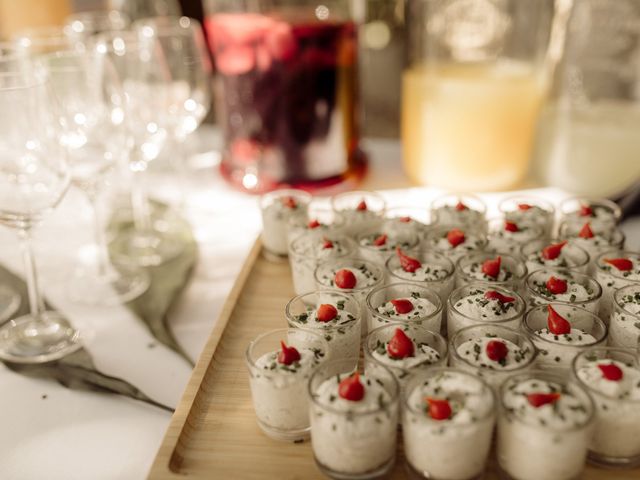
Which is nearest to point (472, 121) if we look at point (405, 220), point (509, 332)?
point (405, 220)

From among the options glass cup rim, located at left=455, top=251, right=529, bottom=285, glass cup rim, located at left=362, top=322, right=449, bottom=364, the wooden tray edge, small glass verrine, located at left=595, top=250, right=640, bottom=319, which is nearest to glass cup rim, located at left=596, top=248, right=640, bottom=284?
small glass verrine, located at left=595, top=250, right=640, bottom=319

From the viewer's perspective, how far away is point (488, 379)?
758mm

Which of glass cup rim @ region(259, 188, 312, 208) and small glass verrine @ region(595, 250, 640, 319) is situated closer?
small glass verrine @ region(595, 250, 640, 319)

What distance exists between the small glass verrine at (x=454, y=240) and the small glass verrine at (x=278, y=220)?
8.6 inches

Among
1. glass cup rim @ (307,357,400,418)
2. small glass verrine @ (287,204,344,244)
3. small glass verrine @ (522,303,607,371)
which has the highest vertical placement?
glass cup rim @ (307,357,400,418)

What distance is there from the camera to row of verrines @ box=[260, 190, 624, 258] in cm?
112

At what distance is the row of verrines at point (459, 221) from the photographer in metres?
1.12

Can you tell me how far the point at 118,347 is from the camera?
101cm

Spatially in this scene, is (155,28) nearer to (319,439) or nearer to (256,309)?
(256,309)

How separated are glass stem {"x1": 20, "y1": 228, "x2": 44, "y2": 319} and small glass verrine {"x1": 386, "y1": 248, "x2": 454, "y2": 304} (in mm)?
496

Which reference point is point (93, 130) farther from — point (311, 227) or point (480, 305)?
point (480, 305)

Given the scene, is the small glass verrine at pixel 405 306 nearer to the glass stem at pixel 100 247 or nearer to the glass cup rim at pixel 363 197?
the glass cup rim at pixel 363 197

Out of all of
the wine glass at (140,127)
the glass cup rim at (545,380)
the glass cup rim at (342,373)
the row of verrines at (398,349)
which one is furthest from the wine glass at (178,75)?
the glass cup rim at (545,380)

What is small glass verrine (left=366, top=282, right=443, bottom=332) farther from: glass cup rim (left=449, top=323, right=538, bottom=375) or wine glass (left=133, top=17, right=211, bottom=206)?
wine glass (left=133, top=17, right=211, bottom=206)
